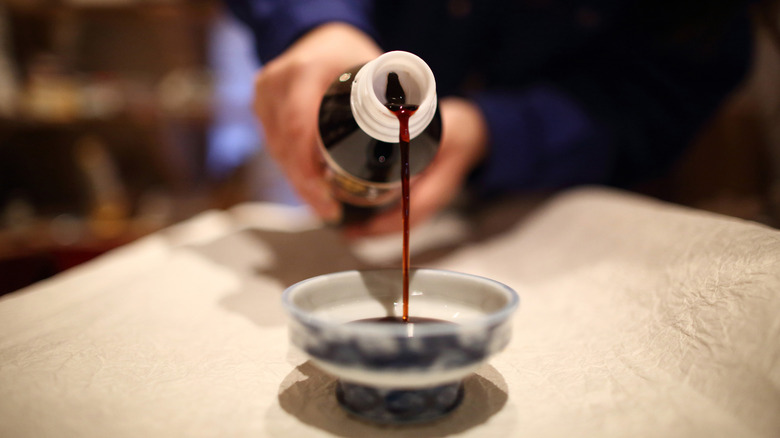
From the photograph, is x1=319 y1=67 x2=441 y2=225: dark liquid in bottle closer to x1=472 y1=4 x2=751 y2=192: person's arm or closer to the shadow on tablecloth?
the shadow on tablecloth

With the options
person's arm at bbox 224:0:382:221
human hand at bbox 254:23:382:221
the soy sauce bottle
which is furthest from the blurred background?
the soy sauce bottle

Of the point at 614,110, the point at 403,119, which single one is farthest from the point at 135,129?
the point at 403,119

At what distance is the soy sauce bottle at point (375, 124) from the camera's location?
438 mm

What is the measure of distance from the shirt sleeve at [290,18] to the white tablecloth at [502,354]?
1.23 feet

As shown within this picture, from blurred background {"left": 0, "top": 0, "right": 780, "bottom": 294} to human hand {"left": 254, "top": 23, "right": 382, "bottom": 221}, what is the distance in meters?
0.98

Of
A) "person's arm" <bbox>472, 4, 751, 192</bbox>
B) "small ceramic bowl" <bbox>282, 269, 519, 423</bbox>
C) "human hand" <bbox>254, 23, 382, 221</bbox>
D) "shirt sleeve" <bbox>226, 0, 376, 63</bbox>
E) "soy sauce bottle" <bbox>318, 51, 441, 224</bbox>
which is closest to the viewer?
"small ceramic bowl" <bbox>282, 269, 519, 423</bbox>

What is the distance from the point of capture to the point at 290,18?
2.72 ft

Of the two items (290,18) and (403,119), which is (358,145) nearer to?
(403,119)

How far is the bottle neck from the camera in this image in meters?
0.43

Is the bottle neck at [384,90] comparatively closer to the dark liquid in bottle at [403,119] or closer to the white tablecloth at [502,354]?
the dark liquid in bottle at [403,119]

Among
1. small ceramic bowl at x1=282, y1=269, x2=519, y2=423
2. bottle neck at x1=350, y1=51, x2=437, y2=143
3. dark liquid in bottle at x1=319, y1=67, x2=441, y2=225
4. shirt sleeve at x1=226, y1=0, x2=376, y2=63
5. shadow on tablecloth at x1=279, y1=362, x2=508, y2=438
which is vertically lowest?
shadow on tablecloth at x1=279, y1=362, x2=508, y2=438

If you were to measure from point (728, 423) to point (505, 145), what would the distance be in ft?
2.29

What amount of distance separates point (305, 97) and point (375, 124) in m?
0.24

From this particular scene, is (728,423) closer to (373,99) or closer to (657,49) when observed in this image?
(373,99)
